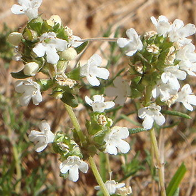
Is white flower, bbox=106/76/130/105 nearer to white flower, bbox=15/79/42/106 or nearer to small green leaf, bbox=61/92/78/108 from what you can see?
small green leaf, bbox=61/92/78/108

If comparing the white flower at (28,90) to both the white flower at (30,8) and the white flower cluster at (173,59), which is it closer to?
the white flower at (30,8)

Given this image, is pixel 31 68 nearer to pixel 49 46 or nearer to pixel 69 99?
pixel 49 46

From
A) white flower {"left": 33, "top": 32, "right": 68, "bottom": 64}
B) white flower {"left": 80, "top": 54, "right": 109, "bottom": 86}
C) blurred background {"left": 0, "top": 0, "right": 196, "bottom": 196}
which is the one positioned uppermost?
white flower {"left": 33, "top": 32, "right": 68, "bottom": 64}

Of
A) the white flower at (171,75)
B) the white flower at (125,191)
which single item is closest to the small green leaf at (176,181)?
the white flower at (125,191)

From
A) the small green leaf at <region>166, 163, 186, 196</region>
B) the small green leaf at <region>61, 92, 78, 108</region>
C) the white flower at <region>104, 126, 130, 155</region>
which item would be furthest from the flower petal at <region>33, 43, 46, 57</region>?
the small green leaf at <region>166, 163, 186, 196</region>

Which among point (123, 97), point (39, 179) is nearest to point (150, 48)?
point (123, 97)
